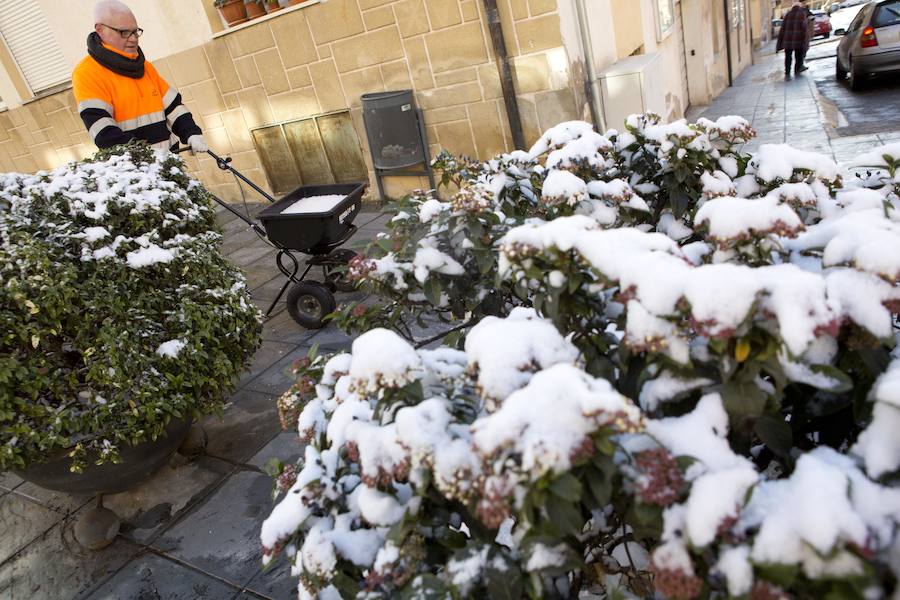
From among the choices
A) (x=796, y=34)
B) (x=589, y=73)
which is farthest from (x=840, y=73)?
(x=589, y=73)

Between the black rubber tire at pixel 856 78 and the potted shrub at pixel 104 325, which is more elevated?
the potted shrub at pixel 104 325

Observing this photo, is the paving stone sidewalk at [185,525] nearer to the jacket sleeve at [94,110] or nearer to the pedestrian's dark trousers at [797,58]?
the jacket sleeve at [94,110]

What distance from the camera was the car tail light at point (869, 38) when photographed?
31.5 ft

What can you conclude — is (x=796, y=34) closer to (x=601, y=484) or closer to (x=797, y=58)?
(x=797, y=58)

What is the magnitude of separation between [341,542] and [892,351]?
4.57ft

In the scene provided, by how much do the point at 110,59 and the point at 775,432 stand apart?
565 centimetres

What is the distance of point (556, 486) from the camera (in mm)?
1022

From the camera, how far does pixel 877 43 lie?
9578 mm

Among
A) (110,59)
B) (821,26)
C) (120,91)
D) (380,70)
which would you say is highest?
(110,59)

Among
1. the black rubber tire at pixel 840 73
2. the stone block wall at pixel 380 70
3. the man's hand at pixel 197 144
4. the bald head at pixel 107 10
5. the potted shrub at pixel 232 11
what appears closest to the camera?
the bald head at pixel 107 10

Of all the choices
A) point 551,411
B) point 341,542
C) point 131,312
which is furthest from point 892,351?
point 131,312

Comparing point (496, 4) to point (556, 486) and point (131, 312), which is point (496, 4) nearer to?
point (131, 312)

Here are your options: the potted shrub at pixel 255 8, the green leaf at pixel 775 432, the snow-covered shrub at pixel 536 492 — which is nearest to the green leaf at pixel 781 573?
the snow-covered shrub at pixel 536 492

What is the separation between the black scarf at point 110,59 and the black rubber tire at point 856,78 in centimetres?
1100
